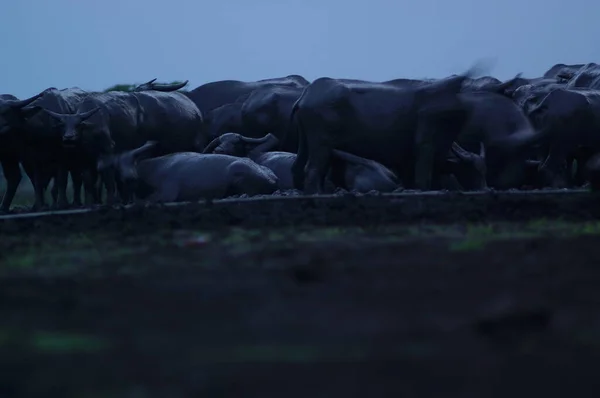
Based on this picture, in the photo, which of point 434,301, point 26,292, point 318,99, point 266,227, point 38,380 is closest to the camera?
point 38,380

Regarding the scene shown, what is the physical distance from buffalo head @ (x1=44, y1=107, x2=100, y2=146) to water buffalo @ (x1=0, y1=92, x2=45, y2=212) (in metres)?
0.36

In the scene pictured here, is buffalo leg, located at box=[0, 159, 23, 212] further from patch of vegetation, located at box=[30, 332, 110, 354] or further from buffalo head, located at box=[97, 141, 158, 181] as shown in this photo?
patch of vegetation, located at box=[30, 332, 110, 354]

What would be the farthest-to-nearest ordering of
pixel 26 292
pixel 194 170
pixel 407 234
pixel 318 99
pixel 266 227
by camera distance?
1. pixel 194 170
2. pixel 318 99
3. pixel 266 227
4. pixel 407 234
5. pixel 26 292

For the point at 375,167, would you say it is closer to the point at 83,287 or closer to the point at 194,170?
the point at 194,170

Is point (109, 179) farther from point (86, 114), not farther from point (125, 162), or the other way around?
point (86, 114)

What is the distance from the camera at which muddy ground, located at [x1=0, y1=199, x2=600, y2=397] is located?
282 cm

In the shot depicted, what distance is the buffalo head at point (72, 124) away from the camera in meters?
12.0

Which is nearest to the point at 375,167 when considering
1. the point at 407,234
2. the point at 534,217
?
the point at 534,217

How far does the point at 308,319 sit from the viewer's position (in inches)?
138

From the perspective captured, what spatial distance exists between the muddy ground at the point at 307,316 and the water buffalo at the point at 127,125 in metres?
6.57

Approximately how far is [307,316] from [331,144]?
7.52m

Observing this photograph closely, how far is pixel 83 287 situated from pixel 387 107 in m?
7.12

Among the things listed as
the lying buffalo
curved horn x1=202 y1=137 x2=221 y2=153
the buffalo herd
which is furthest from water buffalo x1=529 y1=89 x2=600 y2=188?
curved horn x1=202 y1=137 x2=221 y2=153

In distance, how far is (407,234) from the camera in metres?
5.91
